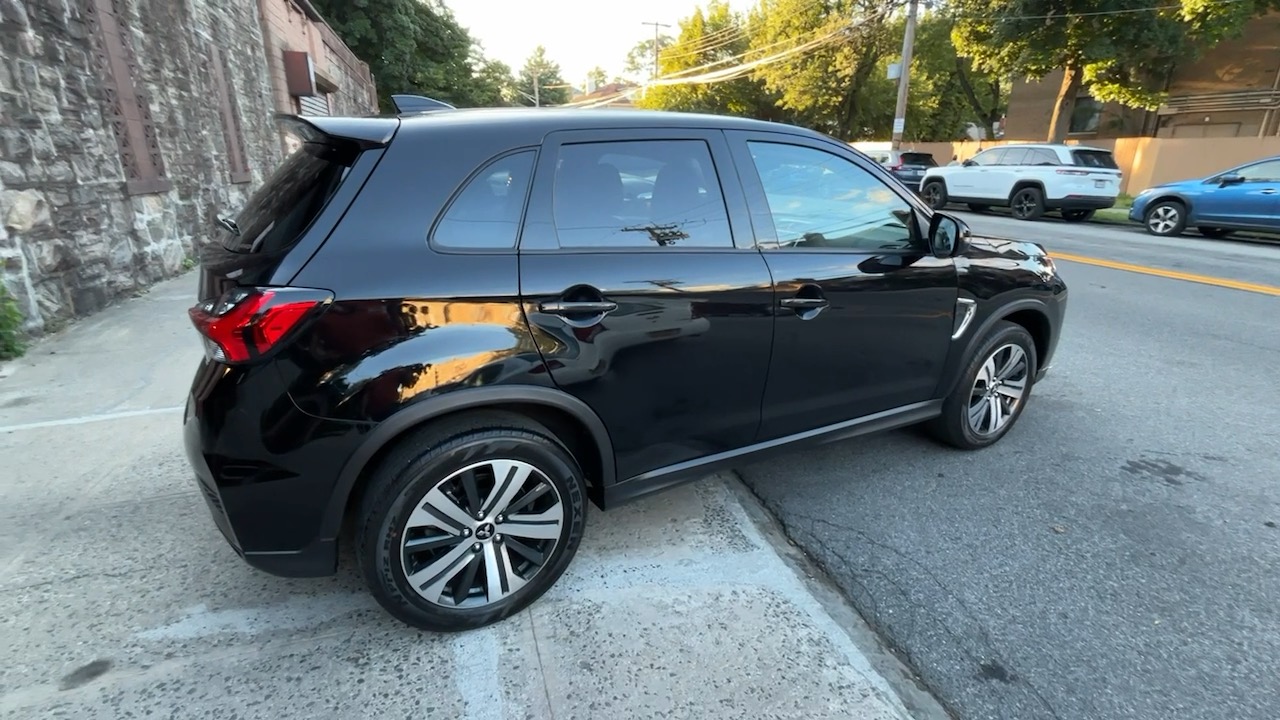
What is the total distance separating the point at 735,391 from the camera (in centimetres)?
278

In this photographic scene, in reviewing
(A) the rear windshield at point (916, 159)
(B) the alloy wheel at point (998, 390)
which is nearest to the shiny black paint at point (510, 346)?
(B) the alloy wheel at point (998, 390)

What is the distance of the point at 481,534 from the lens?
2326mm

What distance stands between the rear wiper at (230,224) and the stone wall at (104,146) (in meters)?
3.66

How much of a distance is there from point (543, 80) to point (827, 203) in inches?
4068

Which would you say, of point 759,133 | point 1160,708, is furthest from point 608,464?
point 1160,708

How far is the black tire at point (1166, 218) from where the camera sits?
13.3 meters

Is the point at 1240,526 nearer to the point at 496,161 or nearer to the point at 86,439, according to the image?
the point at 496,161

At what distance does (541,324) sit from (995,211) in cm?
2045

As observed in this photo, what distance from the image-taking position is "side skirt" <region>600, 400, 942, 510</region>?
267 centimetres

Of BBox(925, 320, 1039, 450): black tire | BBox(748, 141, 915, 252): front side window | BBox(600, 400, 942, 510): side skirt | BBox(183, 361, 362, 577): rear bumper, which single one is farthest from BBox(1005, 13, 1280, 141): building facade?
BBox(183, 361, 362, 577): rear bumper

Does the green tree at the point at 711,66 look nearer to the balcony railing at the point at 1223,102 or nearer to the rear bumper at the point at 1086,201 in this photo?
the balcony railing at the point at 1223,102

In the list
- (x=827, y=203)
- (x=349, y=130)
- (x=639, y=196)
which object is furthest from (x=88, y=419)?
(x=827, y=203)

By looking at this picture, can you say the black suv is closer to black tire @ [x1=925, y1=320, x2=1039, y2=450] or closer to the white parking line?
black tire @ [x1=925, y1=320, x2=1039, y2=450]

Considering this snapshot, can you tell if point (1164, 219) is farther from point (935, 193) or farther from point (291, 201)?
point (291, 201)
